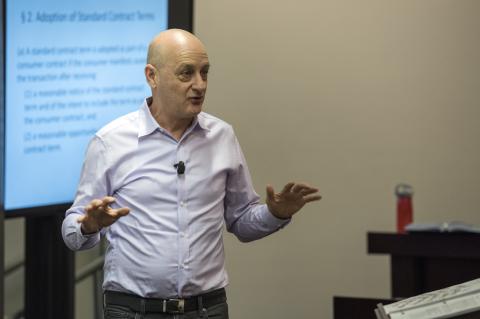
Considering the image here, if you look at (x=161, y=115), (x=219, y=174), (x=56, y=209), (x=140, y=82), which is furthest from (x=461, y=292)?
(x=140, y=82)

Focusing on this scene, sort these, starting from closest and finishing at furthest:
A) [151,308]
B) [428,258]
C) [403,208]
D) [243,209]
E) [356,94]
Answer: [151,308] → [243,209] → [428,258] → [403,208] → [356,94]

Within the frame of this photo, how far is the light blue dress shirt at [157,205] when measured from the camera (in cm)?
260

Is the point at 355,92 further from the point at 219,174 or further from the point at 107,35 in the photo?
the point at 219,174

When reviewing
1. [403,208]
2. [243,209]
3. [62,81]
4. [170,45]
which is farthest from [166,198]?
[403,208]

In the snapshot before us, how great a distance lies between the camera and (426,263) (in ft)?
13.6

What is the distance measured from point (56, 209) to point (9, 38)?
670mm

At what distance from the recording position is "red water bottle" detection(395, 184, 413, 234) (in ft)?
14.7

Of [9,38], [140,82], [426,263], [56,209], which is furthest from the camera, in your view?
[426,263]

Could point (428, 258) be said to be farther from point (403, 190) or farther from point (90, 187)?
point (90, 187)

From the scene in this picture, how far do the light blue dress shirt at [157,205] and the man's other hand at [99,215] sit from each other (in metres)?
0.10

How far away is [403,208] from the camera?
178 inches

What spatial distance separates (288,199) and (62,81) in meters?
1.19

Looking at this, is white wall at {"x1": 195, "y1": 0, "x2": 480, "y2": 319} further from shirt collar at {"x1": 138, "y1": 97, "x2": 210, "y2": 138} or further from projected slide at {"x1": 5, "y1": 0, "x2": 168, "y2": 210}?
shirt collar at {"x1": 138, "y1": 97, "x2": 210, "y2": 138}

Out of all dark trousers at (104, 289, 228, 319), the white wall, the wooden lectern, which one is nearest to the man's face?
dark trousers at (104, 289, 228, 319)
